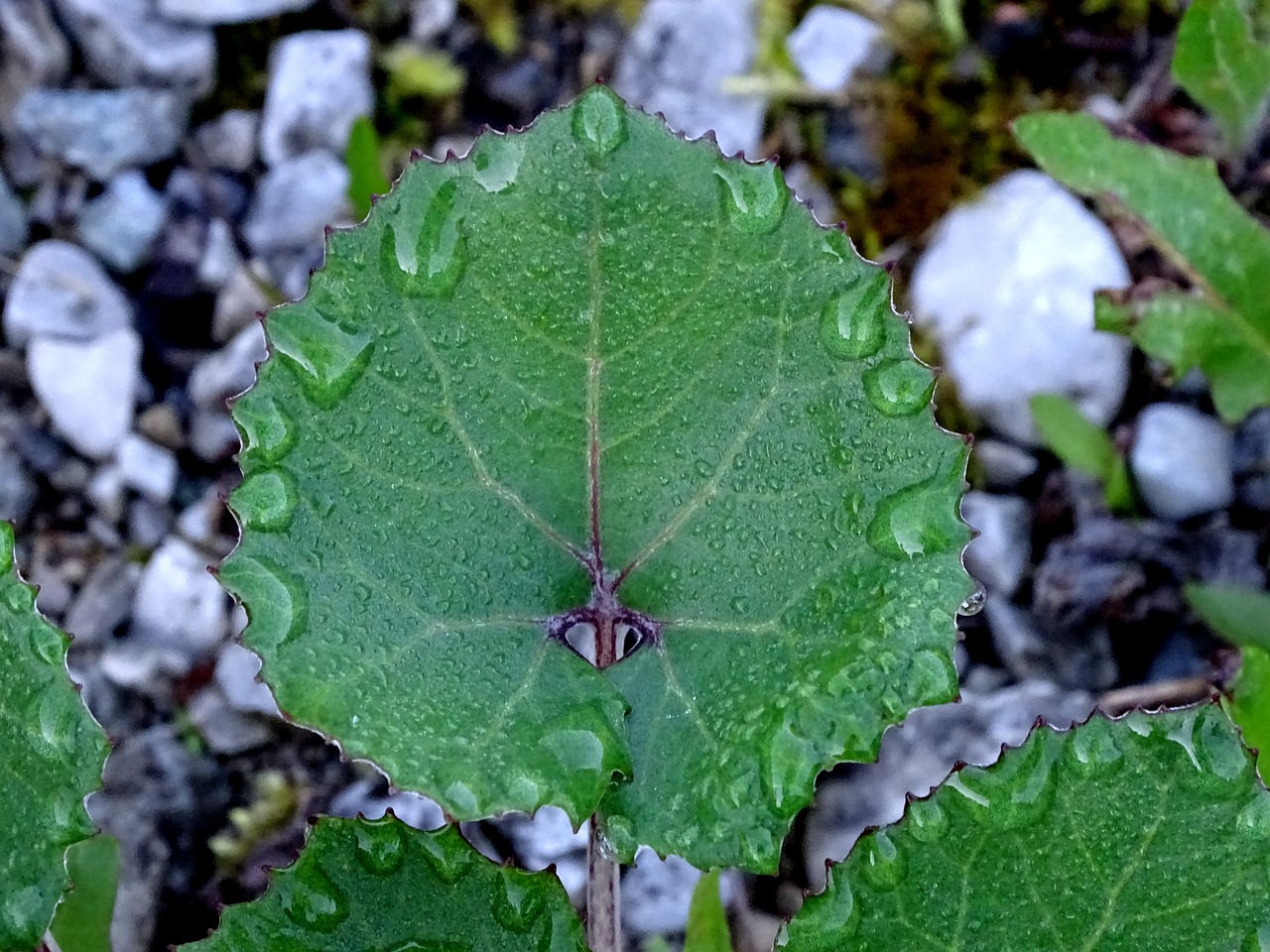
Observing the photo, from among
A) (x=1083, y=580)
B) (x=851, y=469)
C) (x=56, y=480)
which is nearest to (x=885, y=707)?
(x=851, y=469)

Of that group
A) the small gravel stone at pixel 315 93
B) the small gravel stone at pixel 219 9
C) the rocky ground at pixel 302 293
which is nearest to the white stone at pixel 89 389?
the rocky ground at pixel 302 293

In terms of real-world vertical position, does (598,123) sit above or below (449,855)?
above

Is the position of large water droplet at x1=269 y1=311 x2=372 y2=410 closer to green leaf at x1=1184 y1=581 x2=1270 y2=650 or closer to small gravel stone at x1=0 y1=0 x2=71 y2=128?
green leaf at x1=1184 y1=581 x2=1270 y2=650

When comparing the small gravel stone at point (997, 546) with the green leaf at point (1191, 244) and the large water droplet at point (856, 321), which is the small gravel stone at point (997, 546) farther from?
the large water droplet at point (856, 321)

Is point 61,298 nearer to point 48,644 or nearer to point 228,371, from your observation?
point 228,371

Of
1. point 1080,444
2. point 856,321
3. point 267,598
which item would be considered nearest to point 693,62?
point 1080,444

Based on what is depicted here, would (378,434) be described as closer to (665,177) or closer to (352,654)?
(352,654)

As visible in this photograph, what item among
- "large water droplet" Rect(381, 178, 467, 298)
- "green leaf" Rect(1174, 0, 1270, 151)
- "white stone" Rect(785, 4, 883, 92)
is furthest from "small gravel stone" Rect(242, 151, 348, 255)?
"green leaf" Rect(1174, 0, 1270, 151)
